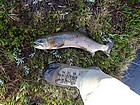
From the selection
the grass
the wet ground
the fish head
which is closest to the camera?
the fish head

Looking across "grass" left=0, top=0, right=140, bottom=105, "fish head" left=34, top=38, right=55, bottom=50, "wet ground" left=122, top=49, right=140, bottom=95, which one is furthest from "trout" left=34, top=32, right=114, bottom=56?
"wet ground" left=122, top=49, right=140, bottom=95

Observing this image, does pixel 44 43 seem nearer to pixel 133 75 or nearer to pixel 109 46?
pixel 109 46

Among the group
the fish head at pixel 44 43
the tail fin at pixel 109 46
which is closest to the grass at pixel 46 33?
the tail fin at pixel 109 46

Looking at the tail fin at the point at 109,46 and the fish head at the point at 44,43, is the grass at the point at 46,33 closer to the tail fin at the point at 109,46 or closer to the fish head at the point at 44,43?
the tail fin at the point at 109,46

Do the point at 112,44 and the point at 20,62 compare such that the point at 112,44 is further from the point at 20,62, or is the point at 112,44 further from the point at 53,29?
the point at 20,62

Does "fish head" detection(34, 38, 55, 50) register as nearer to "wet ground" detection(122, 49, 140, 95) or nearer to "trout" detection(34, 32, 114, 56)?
"trout" detection(34, 32, 114, 56)

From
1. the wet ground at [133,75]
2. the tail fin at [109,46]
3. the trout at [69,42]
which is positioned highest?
the trout at [69,42]
